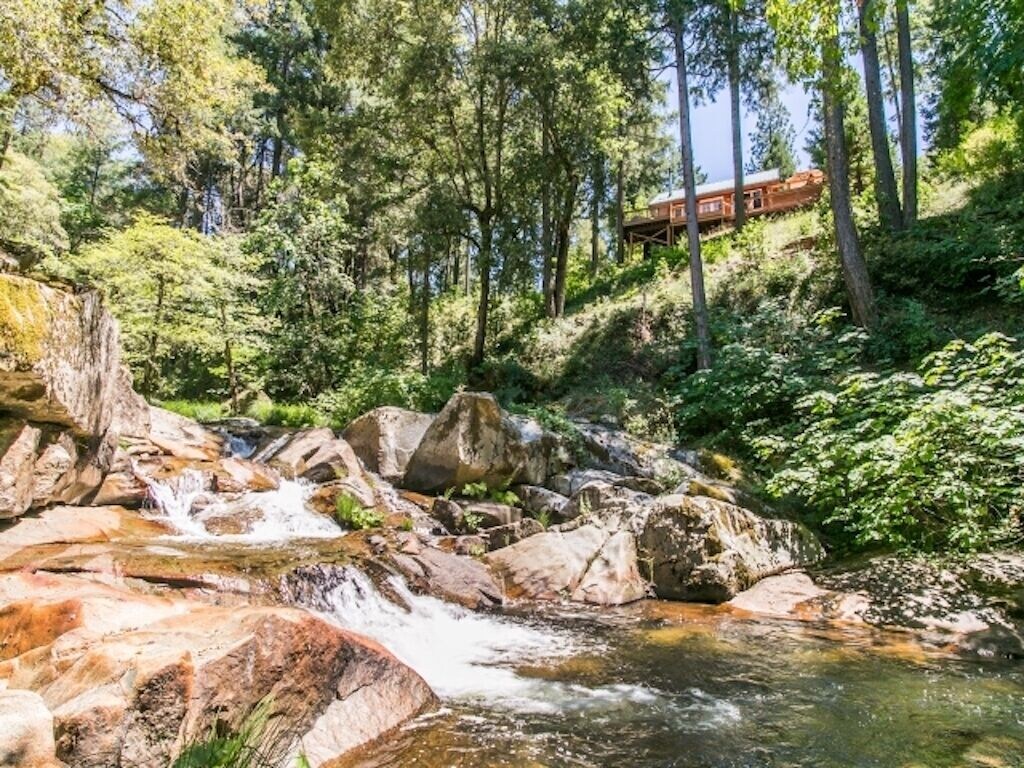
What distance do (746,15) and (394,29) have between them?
898cm

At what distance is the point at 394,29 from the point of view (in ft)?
58.0

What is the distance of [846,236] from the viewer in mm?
13422

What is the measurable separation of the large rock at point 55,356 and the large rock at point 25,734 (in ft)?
13.1

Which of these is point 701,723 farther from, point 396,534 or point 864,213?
point 864,213

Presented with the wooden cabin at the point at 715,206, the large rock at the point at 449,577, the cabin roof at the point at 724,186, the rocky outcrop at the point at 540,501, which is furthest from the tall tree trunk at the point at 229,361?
the cabin roof at the point at 724,186

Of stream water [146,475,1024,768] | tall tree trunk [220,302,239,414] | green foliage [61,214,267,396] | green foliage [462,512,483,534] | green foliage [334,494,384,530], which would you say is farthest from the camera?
tall tree trunk [220,302,239,414]

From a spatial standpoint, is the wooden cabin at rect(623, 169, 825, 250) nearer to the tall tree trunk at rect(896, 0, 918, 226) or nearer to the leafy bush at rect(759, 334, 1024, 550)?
the tall tree trunk at rect(896, 0, 918, 226)

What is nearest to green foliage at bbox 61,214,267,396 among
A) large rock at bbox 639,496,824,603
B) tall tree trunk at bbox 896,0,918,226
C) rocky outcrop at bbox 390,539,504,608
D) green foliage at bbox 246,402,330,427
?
green foliage at bbox 246,402,330,427

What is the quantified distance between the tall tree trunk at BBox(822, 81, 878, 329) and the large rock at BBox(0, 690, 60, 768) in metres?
14.0

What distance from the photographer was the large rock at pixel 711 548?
734 centimetres

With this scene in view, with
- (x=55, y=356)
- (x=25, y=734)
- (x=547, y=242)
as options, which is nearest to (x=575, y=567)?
(x=55, y=356)

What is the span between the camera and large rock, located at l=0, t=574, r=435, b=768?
2713 mm

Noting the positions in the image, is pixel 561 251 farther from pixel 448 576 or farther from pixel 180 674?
pixel 180 674

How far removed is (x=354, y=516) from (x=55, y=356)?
3989 mm
